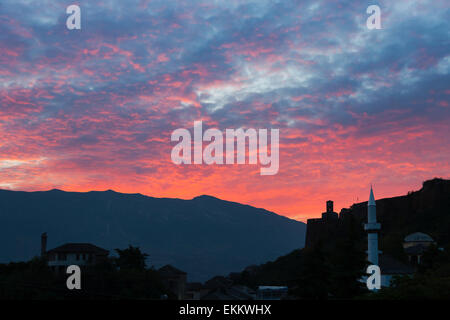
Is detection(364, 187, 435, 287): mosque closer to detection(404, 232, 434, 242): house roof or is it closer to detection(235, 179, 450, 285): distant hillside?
detection(404, 232, 434, 242): house roof

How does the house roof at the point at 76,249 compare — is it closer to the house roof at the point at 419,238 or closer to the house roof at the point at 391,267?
the house roof at the point at 391,267

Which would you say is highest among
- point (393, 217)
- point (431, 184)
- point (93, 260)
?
point (431, 184)

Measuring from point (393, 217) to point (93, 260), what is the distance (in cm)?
7945

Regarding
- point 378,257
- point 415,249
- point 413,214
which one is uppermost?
point 413,214

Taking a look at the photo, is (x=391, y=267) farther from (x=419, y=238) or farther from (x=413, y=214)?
(x=413, y=214)

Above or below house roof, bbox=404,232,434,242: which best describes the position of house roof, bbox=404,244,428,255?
below

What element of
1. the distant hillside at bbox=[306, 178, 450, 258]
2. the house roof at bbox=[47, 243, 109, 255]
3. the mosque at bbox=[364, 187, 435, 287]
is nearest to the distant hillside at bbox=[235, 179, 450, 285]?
the distant hillside at bbox=[306, 178, 450, 258]

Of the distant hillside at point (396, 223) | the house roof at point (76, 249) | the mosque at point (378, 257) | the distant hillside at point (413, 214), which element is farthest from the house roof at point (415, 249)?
the house roof at point (76, 249)

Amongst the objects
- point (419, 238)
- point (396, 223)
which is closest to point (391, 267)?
point (419, 238)

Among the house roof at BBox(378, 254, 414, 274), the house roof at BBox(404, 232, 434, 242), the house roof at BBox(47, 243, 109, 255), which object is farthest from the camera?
the house roof at BBox(404, 232, 434, 242)

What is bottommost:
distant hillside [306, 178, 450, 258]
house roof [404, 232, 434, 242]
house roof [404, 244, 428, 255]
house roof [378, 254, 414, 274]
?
house roof [378, 254, 414, 274]
